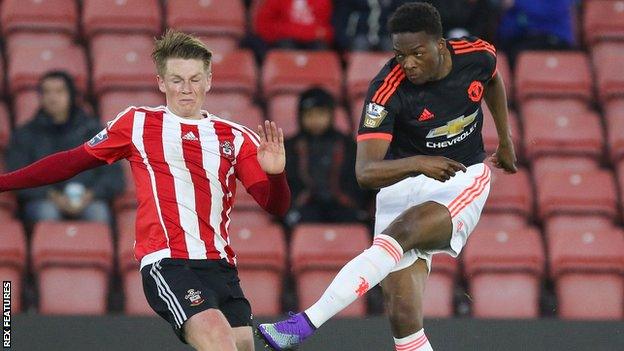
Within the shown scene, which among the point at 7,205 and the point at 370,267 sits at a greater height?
the point at 370,267

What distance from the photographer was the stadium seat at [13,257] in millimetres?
8394

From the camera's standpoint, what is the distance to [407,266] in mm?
6520

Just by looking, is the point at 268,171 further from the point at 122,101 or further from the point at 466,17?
the point at 466,17

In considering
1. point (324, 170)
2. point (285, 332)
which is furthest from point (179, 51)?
point (324, 170)

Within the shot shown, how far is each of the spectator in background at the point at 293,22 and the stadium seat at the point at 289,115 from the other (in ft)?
1.92

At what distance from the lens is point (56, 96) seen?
9.09m

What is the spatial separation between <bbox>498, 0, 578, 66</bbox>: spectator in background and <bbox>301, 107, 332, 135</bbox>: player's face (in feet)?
6.16

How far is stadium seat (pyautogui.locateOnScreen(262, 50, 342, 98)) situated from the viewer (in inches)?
390

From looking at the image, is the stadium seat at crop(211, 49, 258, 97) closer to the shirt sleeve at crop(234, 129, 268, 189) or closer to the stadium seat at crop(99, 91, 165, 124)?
the stadium seat at crop(99, 91, 165, 124)

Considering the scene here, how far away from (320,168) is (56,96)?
5.70ft

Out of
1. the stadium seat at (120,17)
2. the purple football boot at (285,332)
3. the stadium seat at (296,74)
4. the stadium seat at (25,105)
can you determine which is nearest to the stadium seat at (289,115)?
the stadium seat at (296,74)

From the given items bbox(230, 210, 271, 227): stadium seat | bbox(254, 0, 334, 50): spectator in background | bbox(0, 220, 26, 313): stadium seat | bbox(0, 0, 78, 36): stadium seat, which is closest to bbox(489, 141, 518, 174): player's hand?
bbox(230, 210, 271, 227): stadium seat

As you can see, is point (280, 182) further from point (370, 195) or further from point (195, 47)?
point (370, 195)

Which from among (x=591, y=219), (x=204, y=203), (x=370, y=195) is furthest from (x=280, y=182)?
(x=591, y=219)
